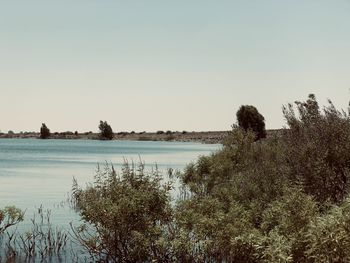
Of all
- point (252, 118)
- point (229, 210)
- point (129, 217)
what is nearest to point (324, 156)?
point (229, 210)

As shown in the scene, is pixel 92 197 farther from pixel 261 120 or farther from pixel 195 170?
pixel 261 120

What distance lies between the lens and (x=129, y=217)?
2275 cm

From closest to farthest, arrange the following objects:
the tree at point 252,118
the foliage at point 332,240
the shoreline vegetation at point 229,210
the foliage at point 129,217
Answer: the foliage at point 332,240 → the shoreline vegetation at point 229,210 → the foliage at point 129,217 → the tree at point 252,118

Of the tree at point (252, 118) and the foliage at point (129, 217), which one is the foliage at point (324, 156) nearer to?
the foliage at point (129, 217)

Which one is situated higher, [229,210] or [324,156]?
[324,156]

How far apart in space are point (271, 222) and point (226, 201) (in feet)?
39.1

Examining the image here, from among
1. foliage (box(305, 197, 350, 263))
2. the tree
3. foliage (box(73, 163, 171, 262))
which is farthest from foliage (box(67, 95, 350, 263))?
the tree

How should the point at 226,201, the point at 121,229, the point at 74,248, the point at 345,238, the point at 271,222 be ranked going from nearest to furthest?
the point at 345,238
the point at 271,222
the point at 121,229
the point at 74,248
the point at 226,201

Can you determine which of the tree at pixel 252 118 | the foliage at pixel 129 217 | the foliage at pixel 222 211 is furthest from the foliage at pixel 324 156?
the tree at pixel 252 118

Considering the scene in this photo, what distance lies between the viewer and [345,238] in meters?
13.3

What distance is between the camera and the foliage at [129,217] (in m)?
22.4

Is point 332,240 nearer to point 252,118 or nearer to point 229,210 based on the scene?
point 229,210

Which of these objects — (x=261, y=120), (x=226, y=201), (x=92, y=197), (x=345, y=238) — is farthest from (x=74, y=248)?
(x=261, y=120)

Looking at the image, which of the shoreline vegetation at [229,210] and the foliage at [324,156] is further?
the foliage at [324,156]
